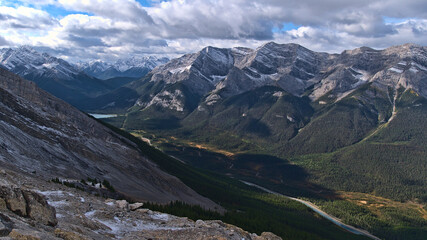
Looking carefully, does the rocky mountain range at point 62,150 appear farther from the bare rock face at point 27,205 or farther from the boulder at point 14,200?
the boulder at point 14,200

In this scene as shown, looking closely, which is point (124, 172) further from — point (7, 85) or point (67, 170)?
point (7, 85)

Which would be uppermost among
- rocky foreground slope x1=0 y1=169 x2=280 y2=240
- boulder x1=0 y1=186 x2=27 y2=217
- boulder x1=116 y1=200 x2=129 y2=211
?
boulder x1=0 y1=186 x2=27 y2=217

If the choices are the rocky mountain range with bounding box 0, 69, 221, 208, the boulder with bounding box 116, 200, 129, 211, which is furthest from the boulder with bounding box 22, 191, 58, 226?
the rocky mountain range with bounding box 0, 69, 221, 208

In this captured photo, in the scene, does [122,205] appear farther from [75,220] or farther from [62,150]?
[62,150]

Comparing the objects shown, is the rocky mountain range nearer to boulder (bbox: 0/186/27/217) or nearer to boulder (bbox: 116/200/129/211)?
boulder (bbox: 116/200/129/211)

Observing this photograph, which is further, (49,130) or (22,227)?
(49,130)

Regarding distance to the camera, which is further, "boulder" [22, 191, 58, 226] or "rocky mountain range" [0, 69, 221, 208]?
"rocky mountain range" [0, 69, 221, 208]

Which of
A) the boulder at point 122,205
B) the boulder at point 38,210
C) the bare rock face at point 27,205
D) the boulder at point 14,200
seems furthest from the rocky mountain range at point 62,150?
the boulder at point 14,200

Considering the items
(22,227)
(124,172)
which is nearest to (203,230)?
(22,227)
